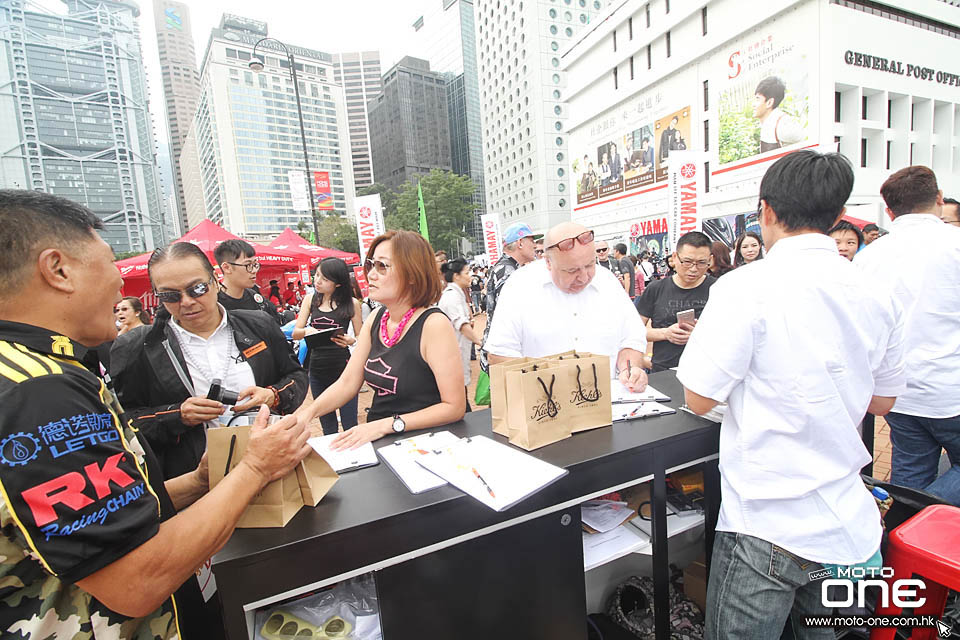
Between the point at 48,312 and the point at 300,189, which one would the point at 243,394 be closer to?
the point at 48,312

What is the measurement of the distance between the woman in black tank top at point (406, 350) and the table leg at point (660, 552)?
87cm

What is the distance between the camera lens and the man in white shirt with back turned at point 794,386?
1277 mm

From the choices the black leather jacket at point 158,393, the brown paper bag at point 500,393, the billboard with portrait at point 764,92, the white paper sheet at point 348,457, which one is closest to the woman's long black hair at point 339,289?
the black leather jacket at point 158,393

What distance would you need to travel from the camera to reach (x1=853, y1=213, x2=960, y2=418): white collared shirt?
7.26 ft

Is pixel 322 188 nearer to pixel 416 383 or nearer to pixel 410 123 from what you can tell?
pixel 416 383

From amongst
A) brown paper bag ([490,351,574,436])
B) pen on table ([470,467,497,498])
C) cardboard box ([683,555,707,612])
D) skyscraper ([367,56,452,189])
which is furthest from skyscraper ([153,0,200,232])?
cardboard box ([683,555,707,612])

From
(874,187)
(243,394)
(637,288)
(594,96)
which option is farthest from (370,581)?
(594,96)

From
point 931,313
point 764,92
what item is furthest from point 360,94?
point 931,313

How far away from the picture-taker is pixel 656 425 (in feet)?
5.83

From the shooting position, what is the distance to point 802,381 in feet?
4.22

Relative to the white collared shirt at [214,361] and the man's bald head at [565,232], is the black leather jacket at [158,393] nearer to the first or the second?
the white collared shirt at [214,361]

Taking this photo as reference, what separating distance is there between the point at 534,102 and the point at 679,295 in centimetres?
5462

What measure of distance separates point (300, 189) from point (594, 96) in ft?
93.9

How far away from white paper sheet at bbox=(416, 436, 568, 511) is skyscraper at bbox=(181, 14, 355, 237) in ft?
139
